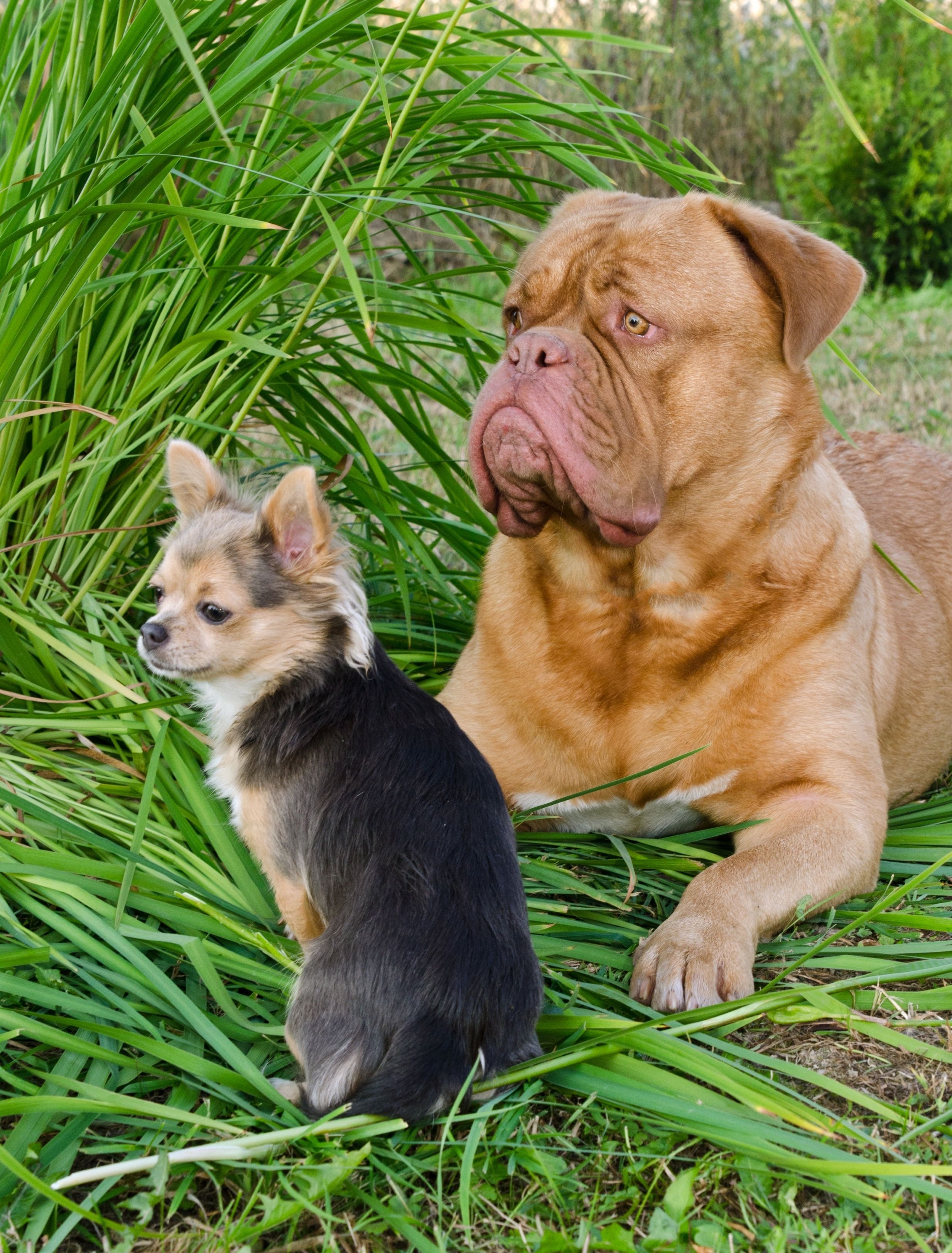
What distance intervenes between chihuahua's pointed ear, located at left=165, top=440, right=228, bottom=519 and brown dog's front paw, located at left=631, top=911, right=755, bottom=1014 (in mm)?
1282

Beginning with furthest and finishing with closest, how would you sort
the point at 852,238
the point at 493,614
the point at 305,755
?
the point at 852,238 < the point at 493,614 < the point at 305,755

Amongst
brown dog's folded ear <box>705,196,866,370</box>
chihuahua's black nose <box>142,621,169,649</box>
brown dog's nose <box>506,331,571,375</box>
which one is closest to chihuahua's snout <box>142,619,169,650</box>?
chihuahua's black nose <box>142,621,169,649</box>

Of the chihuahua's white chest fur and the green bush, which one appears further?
the green bush

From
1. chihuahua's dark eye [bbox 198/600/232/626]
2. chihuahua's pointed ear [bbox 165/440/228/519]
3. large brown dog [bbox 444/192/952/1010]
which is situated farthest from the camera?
large brown dog [bbox 444/192/952/1010]

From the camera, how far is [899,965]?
223cm

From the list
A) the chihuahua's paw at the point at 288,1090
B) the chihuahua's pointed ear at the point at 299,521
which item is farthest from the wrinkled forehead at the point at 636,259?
the chihuahua's paw at the point at 288,1090

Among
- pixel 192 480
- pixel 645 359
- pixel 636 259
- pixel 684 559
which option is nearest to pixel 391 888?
pixel 192 480

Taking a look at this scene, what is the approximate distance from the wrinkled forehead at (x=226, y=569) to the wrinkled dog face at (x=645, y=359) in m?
0.60

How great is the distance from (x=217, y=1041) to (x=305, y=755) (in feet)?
1.74

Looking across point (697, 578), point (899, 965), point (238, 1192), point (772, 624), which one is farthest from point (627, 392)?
point (238, 1192)

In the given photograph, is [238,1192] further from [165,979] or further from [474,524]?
[474,524]

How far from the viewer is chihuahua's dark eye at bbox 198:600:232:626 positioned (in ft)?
7.25

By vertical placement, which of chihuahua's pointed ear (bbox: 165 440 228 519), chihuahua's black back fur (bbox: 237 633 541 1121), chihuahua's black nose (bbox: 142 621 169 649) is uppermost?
chihuahua's pointed ear (bbox: 165 440 228 519)

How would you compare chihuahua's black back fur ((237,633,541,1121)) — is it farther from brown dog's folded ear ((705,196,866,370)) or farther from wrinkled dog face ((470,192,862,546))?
brown dog's folded ear ((705,196,866,370))
